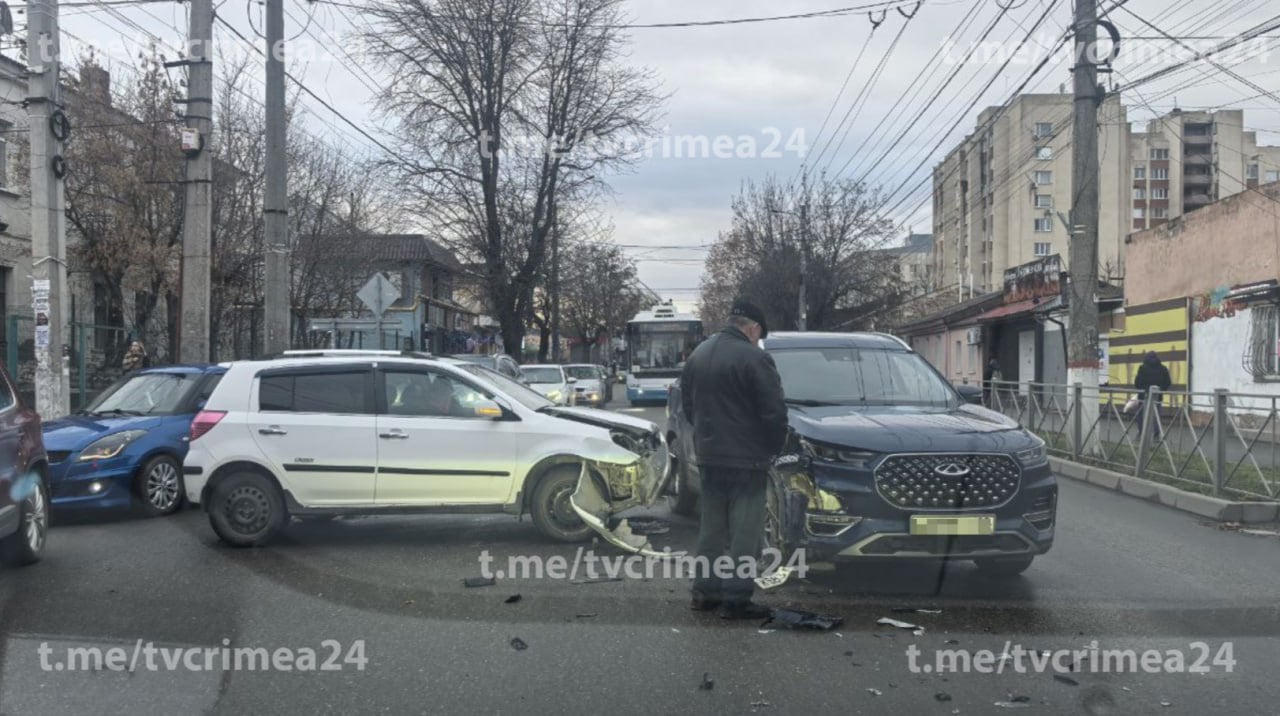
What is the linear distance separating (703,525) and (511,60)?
2567cm

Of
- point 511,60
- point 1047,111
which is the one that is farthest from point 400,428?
point 1047,111

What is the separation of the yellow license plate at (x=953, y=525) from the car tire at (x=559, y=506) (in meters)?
2.87

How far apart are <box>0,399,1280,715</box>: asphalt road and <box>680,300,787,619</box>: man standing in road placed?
23 centimetres

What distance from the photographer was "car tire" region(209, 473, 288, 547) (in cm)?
803

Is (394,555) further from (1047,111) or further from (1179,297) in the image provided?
(1047,111)

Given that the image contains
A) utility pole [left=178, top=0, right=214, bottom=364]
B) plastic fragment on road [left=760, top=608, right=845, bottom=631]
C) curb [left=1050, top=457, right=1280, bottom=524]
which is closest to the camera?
plastic fragment on road [left=760, top=608, right=845, bottom=631]

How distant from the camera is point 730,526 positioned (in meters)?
6.13

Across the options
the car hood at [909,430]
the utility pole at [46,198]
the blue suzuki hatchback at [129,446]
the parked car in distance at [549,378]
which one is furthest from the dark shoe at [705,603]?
the parked car in distance at [549,378]

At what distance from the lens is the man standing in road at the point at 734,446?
592 cm

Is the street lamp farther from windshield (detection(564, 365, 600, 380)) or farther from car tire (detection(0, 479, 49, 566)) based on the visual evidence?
car tire (detection(0, 479, 49, 566))

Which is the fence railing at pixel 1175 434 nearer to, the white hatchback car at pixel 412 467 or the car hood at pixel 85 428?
the white hatchback car at pixel 412 467

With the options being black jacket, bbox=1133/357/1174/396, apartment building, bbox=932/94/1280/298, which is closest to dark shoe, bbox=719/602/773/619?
black jacket, bbox=1133/357/1174/396

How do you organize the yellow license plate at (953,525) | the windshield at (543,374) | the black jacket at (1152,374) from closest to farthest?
the yellow license plate at (953,525), the black jacket at (1152,374), the windshield at (543,374)

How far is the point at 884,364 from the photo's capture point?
8.33m
